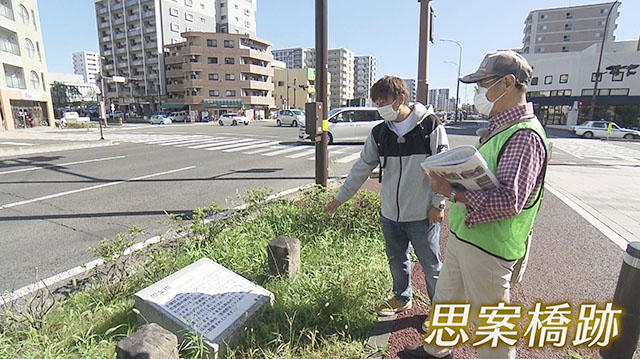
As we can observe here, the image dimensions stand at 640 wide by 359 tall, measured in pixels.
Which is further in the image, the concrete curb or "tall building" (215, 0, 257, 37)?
"tall building" (215, 0, 257, 37)

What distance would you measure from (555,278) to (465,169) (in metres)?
2.60

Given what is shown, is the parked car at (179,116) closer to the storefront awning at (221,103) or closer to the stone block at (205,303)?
the storefront awning at (221,103)

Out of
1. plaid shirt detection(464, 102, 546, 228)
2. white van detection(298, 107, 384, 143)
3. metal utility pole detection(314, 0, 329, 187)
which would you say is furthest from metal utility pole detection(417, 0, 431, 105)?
white van detection(298, 107, 384, 143)

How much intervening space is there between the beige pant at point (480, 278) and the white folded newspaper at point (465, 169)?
0.36 m

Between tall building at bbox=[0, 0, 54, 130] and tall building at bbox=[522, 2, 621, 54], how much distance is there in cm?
7692

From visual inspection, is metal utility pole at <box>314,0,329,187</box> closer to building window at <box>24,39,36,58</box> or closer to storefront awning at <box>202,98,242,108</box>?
building window at <box>24,39,36,58</box>

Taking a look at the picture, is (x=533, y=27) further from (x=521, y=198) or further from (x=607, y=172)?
(x=521, y=198)

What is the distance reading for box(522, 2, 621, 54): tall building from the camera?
59281 millimetres

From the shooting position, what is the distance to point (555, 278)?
325cm

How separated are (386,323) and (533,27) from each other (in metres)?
80.4

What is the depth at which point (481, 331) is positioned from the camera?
1.77m

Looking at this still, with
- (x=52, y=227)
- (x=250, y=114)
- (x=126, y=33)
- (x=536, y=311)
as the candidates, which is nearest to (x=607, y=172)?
(x=536, y=311)

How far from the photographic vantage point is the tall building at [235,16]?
2697 inches

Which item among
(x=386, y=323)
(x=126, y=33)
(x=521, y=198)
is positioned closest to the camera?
(x=521, y=198)
